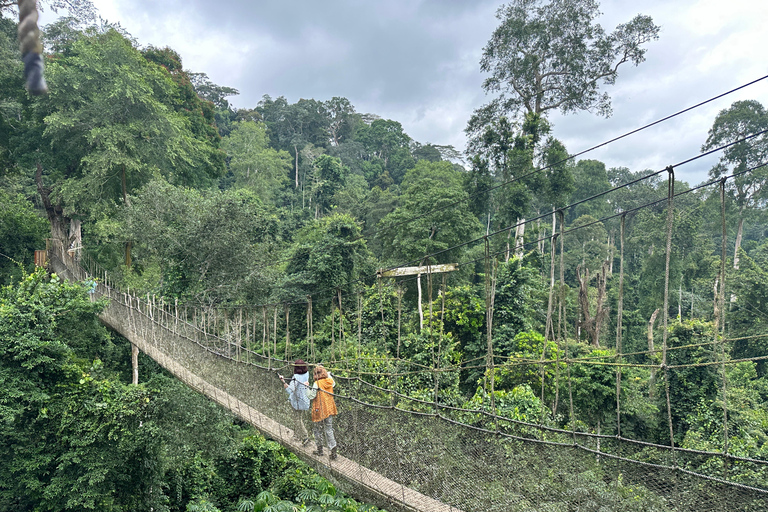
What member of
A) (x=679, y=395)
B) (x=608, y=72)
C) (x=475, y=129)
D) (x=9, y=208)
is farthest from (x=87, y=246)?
(x=608, y=72)

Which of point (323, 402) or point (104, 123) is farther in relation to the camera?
point (104, 123)

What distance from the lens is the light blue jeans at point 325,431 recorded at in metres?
4.05

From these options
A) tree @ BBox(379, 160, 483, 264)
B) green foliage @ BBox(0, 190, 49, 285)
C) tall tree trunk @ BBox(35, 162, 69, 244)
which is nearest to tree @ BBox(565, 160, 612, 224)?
tree @ BBox(379, 160, 483, 264)

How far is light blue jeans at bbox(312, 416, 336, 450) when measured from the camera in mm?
4047

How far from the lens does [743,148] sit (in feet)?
50.6

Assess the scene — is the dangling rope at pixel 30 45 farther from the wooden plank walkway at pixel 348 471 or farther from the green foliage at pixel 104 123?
the green foliage at pixel 104 123

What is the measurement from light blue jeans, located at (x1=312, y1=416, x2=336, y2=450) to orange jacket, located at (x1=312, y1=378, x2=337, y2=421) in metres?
0.09

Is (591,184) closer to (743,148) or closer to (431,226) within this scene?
(743,148)

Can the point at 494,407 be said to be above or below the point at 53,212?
below

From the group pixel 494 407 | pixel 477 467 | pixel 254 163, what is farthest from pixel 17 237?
pixel 254 163

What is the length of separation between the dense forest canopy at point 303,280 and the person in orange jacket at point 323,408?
1.40 meters

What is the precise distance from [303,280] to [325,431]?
25.1ft

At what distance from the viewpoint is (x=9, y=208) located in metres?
11.2

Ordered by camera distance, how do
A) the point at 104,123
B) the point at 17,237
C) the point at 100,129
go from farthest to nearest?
the point at 17,237 → the point at 104,123 → the point at 100,129
